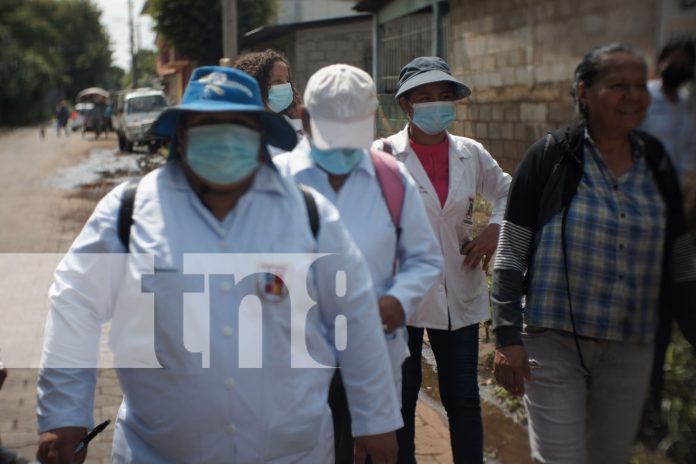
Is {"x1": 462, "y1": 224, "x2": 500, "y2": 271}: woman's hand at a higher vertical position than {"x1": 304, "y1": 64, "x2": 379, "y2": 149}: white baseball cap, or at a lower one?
lower

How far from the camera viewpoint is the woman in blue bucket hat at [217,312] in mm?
2396

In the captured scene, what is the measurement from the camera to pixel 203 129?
97.6 inches

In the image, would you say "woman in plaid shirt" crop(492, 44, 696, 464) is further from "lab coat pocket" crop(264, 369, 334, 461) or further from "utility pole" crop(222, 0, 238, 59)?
"utility pole" crop(222, 0, 238, 59)

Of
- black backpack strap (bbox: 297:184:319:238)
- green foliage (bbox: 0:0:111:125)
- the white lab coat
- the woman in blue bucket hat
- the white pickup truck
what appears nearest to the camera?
the woman in blue bucket hat

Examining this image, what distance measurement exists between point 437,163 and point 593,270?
Answer: 1176 mm

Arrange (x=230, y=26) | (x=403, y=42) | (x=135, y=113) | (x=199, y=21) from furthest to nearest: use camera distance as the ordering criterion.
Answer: (x=135, y=113)
(x=199, y=21)
(x=230, y=26)
(x=403, y=42)

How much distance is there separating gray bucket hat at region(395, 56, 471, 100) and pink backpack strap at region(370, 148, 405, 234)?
0.90 m

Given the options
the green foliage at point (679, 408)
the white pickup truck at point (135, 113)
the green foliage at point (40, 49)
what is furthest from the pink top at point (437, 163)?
the white pickup truck at point (135, 113)

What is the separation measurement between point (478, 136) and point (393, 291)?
12.5 feet

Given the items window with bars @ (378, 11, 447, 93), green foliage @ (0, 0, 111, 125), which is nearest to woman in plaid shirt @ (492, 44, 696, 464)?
window with bars @ (378, 11, 447, 93)

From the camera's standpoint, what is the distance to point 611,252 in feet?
9.24

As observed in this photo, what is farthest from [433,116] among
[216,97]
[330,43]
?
[330,43]

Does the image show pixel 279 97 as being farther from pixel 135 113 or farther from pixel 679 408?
pixel 135 113

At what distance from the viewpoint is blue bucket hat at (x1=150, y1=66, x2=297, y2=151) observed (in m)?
2.48
